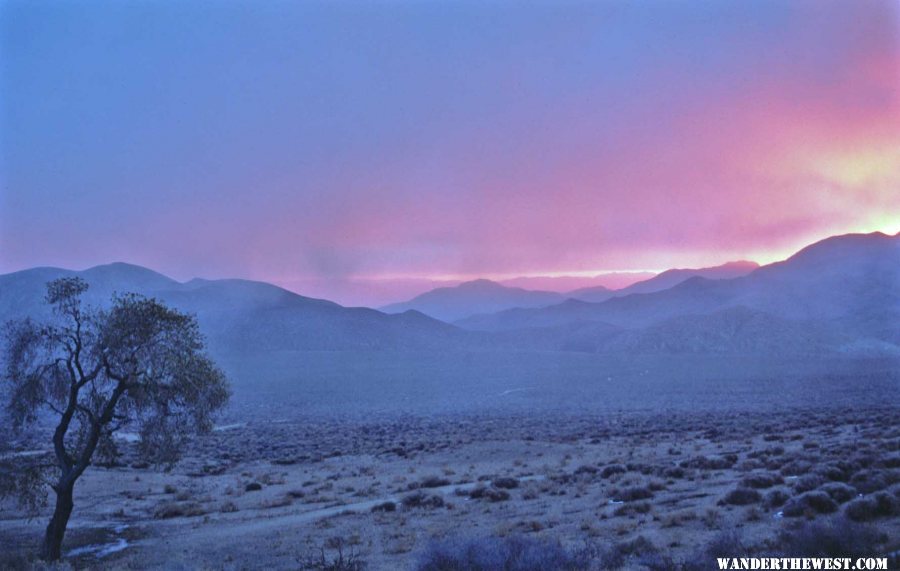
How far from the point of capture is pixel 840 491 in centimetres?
1603

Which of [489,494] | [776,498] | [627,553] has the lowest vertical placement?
[489,494]

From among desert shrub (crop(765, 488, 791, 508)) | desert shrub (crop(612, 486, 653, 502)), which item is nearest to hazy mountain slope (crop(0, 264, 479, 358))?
desert shrub (crop(612, 486, 653, 502))

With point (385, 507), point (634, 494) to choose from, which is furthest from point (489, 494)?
point (634, 494)

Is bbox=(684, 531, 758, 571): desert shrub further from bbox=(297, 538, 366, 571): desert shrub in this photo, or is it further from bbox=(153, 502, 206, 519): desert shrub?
bbox=(153, 502, 206, 519): desert shrub

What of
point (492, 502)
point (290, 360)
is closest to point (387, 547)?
point (492, 502)

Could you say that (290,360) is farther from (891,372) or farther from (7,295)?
(891,372)

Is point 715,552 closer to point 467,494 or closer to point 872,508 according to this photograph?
point 872,508

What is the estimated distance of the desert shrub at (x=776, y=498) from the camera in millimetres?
16559

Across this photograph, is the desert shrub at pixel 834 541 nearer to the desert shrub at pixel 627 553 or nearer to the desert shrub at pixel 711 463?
the desert shrub at pixel 627 553

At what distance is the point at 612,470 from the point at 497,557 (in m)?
14.9

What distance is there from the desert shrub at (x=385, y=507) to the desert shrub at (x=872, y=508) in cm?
1272

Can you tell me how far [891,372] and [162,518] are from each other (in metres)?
97.1

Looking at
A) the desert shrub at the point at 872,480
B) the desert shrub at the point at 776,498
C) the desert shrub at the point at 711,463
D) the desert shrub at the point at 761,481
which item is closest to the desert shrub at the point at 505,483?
the desert shrub at the point at 711,463

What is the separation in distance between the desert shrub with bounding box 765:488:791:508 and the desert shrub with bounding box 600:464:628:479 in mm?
8288
